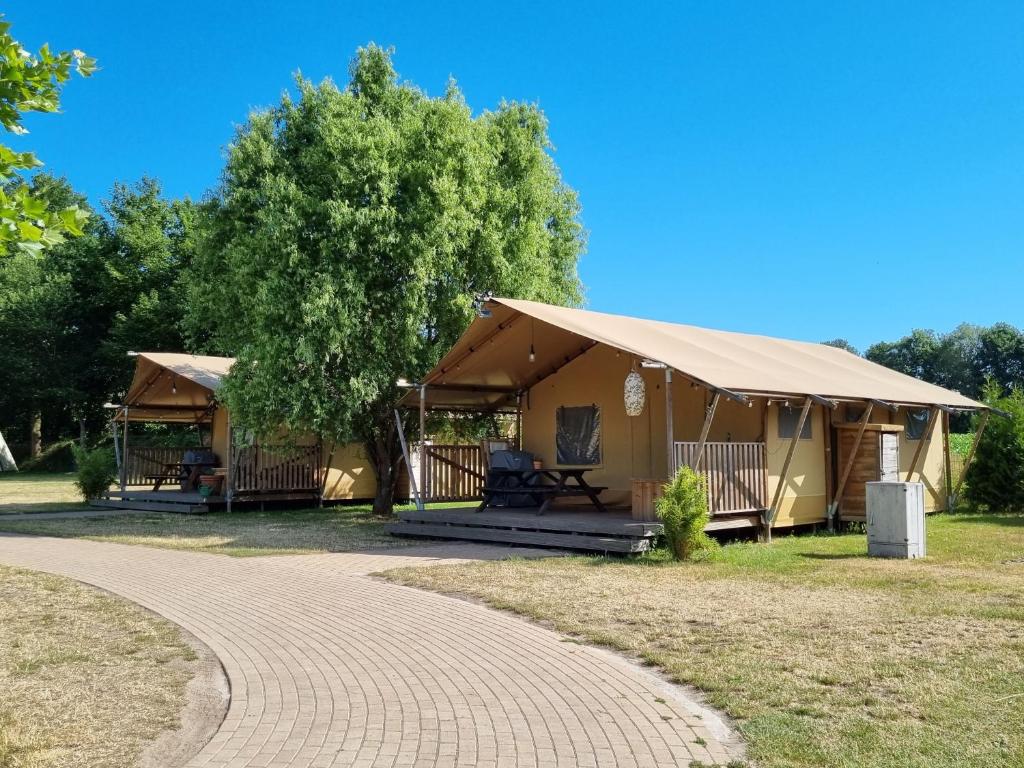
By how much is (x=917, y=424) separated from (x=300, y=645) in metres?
14.3

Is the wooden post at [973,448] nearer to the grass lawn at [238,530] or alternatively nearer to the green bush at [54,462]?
the grass lawn at [238,530]

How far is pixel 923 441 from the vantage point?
645 inches

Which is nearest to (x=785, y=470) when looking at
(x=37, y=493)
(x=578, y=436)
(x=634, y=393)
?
(x=634, y=393)

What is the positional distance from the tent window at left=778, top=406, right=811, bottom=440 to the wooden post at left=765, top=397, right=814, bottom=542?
0.15 m

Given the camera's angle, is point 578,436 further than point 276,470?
No

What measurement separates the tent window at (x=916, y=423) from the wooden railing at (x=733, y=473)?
5176 mm

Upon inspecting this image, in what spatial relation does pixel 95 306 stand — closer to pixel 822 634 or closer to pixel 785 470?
pixel 785 470

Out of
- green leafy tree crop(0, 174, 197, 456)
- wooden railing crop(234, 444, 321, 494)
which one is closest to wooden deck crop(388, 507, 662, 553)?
wooden railing crop(234, 444, 321, 494)

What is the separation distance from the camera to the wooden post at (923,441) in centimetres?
1630

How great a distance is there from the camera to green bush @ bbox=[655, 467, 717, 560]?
1053 centimetres

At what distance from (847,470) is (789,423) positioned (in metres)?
1.27

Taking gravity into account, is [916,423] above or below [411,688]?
above

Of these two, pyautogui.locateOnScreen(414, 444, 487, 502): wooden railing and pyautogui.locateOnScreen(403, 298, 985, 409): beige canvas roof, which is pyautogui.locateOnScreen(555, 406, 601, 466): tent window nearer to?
pyautogui.locateOnScreen(403, 298, 985, 409): beige canvas roof

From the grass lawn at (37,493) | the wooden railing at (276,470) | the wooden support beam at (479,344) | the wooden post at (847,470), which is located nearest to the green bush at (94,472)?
the grass lawn at (37,493)
